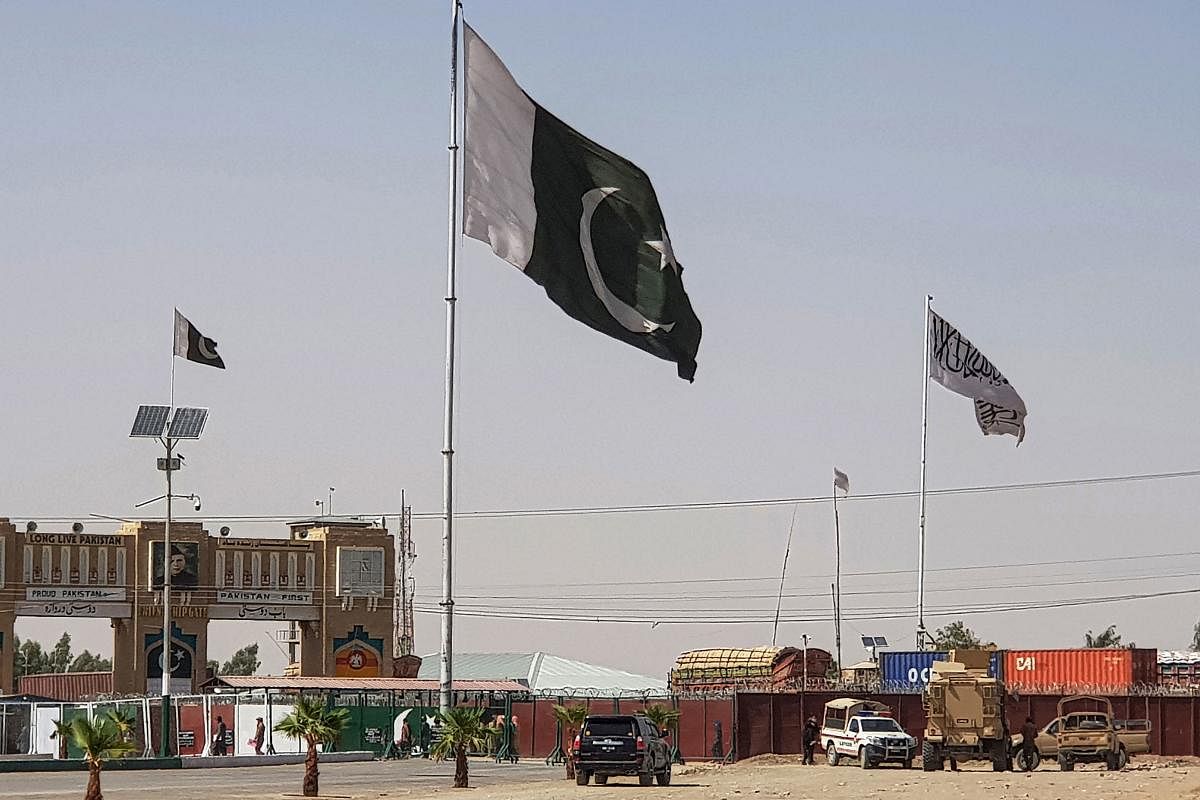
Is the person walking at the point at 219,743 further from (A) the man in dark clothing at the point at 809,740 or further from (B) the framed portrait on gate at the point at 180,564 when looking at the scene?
(B) the framed portrait on gate at the point at 180,564

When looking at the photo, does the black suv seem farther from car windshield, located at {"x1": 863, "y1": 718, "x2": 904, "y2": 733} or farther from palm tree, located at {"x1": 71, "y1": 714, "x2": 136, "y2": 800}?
car windshield, located at {"x1": 863, "y1": 718, "x2": 904, "y2": 733}

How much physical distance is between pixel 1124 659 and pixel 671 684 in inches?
954

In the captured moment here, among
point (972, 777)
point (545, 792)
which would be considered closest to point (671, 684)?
point (972, 777)

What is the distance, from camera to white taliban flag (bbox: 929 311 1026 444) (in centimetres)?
5688

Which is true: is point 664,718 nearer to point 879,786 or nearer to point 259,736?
point 259,736

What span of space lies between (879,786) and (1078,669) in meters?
36.4

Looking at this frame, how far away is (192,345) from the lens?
68188mm

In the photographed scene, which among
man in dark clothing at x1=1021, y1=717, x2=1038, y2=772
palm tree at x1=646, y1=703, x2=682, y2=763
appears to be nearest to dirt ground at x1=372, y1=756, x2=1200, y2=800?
man in dark clothing at x1=1021, y1=717, x2=1038, y2=772

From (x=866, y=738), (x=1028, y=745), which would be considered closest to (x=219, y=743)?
(x=866, y=738)

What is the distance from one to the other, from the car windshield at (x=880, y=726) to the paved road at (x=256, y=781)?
28.7ft

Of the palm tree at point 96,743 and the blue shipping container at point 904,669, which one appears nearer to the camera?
the palm tree at point 96,743

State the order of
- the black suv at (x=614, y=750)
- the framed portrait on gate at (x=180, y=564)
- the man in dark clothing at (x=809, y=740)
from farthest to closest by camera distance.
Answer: the framed portrait on gate at (x=180, y=564), the man in dark clothing at (x=809, y=740), the black suv at (x=614, y=750)

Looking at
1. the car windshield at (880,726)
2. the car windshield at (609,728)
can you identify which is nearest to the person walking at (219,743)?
the car windshield at (880,726)

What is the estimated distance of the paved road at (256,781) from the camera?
38156 millimetres
